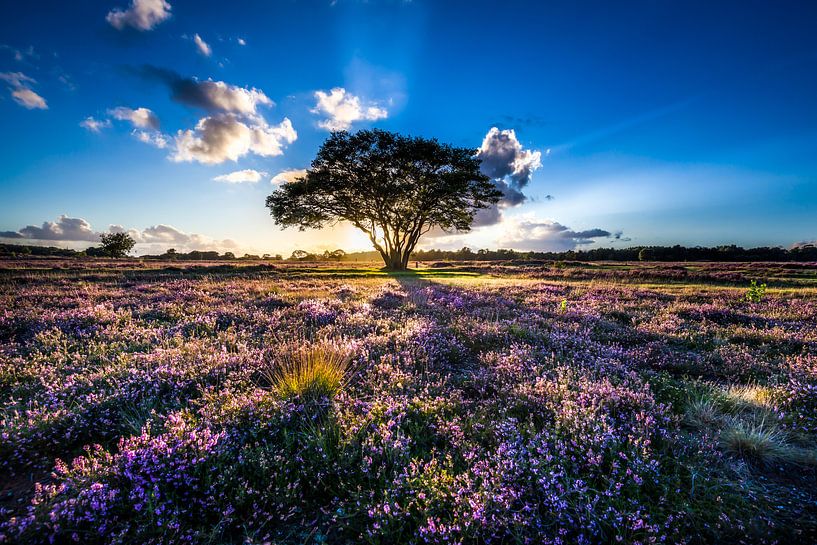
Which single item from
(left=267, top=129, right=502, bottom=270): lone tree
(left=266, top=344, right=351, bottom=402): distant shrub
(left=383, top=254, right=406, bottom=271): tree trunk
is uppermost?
(left=267, top=129, right=502, bottom=270): lone tree

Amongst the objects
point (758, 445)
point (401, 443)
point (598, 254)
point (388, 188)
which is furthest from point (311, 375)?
point (598, 254)

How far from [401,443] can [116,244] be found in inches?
3617

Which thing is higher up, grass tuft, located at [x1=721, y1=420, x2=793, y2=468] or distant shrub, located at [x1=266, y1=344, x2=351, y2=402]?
distant shrub, located at [x1=266, y1=344, x2=351, y2=402]

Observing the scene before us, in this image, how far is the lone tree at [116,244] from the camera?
6975cm

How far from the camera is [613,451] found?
3041mm

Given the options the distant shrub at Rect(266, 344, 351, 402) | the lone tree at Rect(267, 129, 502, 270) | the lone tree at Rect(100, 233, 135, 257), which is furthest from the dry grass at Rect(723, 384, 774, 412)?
the lone tree at Rect(100, 233, 135, 257)

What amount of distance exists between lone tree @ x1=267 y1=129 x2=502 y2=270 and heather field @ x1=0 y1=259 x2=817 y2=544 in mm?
33732

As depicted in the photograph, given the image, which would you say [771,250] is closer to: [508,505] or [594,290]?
[594,290]

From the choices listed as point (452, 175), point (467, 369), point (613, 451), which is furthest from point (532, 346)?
point (452, 175)

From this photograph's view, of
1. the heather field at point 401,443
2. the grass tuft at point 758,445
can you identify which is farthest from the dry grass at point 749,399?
the grass tuft at point 758,445

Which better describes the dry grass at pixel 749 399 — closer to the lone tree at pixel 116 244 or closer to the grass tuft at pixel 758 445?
the grass tuft at pixel 758 445

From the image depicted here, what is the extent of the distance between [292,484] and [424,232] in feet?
137

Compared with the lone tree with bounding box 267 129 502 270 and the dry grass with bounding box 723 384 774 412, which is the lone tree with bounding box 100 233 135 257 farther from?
the dry grass with bounding box 723 384 774 412

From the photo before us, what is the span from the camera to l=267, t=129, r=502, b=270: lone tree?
37.4m
